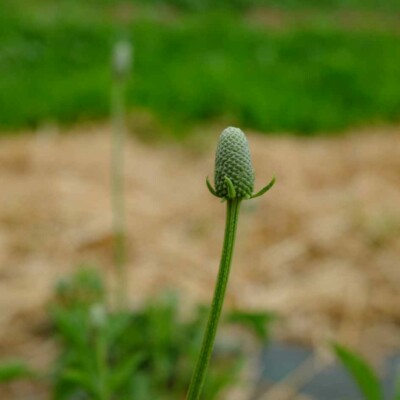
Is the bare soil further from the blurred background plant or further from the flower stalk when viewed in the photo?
the flower stalk

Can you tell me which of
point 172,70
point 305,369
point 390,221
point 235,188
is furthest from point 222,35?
point 235,188

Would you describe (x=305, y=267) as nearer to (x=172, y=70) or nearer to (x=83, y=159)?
(x=83, y=159)

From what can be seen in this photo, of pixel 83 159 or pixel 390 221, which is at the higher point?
pixel 390 221

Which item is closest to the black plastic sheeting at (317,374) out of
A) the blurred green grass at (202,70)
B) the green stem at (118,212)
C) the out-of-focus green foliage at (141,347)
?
the out-of-focus green foliage at (141,347)

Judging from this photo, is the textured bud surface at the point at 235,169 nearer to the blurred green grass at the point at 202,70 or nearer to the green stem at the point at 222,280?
the green stem at the point at 222,280

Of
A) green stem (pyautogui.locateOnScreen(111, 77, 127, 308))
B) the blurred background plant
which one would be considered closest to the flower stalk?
the blurred background plant

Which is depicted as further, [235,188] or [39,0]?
[39,0]
